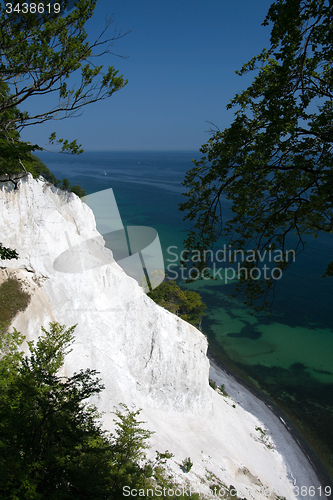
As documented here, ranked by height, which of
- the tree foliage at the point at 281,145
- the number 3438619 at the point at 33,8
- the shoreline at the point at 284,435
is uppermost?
the number 3438619 at the point at 33,8

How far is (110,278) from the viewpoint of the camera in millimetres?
20375

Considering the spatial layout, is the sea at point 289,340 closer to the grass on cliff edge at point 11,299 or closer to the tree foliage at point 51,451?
the tree foliage at point 51,451

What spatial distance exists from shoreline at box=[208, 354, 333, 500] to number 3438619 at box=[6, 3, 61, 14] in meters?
30.3

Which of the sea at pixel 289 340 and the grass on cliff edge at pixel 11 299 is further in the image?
the sea at pixel 289 340

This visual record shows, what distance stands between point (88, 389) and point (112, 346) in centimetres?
876

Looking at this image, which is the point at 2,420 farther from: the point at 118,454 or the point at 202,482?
the point at 202,482

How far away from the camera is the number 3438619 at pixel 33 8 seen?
7.19 meters

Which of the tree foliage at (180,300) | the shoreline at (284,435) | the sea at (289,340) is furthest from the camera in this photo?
the tree foliage at (180,300)

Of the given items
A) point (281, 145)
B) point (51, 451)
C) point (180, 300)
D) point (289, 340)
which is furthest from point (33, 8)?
point (289, 340)

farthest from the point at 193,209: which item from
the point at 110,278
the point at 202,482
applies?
the point at 202,482

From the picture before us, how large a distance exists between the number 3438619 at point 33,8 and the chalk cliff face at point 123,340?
471 inches

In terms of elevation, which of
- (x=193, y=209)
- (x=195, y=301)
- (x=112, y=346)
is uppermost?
(x=193, y=209)

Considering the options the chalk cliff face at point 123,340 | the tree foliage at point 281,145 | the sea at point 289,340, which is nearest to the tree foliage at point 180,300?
the sea at point 289,340

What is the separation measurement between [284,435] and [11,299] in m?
26.4
